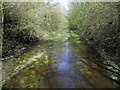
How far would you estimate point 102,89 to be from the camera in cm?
761

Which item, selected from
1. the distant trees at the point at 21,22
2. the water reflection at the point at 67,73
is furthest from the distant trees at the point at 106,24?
the distant trees at the point at 21,22

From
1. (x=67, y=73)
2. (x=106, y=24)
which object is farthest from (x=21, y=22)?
(x=67, y=73)

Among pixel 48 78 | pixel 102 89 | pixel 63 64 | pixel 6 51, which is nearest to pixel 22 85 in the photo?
pixel 48 78

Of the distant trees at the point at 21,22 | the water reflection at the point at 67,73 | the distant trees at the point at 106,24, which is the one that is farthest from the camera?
the distant trees at the point at 21,22

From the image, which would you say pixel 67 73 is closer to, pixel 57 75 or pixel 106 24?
pixel 57 75

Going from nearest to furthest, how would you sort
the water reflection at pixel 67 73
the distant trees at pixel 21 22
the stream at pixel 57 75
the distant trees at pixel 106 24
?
the stream at pixel 57 75 → the water reflection at pixel 67 73 → the distant trees at pixel 106 24 → the distant trees at pixel 21 22

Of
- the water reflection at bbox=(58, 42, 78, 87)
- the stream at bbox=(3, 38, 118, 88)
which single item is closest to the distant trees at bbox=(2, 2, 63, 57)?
the stream at bbox=(3, 38, 118, 88)

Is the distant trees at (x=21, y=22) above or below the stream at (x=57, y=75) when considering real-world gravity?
above

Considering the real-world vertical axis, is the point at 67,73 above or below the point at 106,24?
below

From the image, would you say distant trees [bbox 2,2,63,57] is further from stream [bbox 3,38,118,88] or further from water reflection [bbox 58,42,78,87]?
water reflection [bbox 58,42,78,87]

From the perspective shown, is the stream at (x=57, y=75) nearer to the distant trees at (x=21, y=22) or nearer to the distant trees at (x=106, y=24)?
the distant trees at (x=106, y=24)

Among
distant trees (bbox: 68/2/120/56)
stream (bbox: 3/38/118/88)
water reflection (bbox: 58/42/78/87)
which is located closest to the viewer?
stream (bbox: 3/38/118/88)

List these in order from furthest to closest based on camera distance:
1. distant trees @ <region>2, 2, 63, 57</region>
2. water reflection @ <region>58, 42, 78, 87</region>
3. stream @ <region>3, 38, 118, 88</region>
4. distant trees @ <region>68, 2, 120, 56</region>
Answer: distant trees @ <region>2, 2, 63, 57</region>
distant trees @ <region>68, 2, 120, 56</region>
water reflection @ <region>58, 42, 78, 87</region>
stream @ <region>3, 38, 118, 88</region>

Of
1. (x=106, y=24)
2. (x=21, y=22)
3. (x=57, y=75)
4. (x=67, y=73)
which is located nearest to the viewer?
(x=57, y=75)
